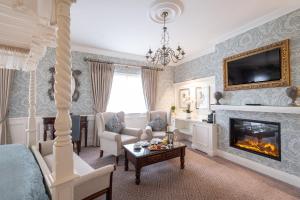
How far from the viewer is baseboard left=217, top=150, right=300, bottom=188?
8.17ft

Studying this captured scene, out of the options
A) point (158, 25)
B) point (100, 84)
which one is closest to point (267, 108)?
point (158, 25)

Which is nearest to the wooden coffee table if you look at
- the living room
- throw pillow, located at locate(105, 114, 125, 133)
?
the living room

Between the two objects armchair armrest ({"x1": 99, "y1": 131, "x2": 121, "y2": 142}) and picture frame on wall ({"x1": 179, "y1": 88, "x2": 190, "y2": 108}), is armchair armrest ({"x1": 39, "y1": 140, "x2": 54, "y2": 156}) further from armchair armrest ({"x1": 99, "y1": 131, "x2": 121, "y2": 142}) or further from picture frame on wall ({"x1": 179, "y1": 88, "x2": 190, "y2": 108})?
picture frame on wall ({"x1": 179, "y1": 88, "x2": 190, "y2": 108})

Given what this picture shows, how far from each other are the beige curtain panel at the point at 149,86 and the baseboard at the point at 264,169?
8.36ft

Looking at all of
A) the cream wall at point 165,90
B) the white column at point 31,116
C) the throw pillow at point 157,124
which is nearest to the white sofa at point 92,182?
the white column at point 31,116

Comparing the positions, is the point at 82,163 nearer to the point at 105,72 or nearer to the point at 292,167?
the point at 105,72

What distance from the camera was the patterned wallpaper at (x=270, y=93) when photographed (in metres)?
2.49

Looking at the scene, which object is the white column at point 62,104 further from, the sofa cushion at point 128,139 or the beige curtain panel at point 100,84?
the beige curtain panel at point 100,84

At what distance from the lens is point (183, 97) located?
551cm

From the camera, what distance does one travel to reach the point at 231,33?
136 inches

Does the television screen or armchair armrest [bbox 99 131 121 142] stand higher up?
the television screen

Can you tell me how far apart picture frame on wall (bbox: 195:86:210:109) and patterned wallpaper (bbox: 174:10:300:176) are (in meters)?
0.68

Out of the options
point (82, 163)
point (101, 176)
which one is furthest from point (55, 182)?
point (82, 163)

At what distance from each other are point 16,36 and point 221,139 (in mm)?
4322
